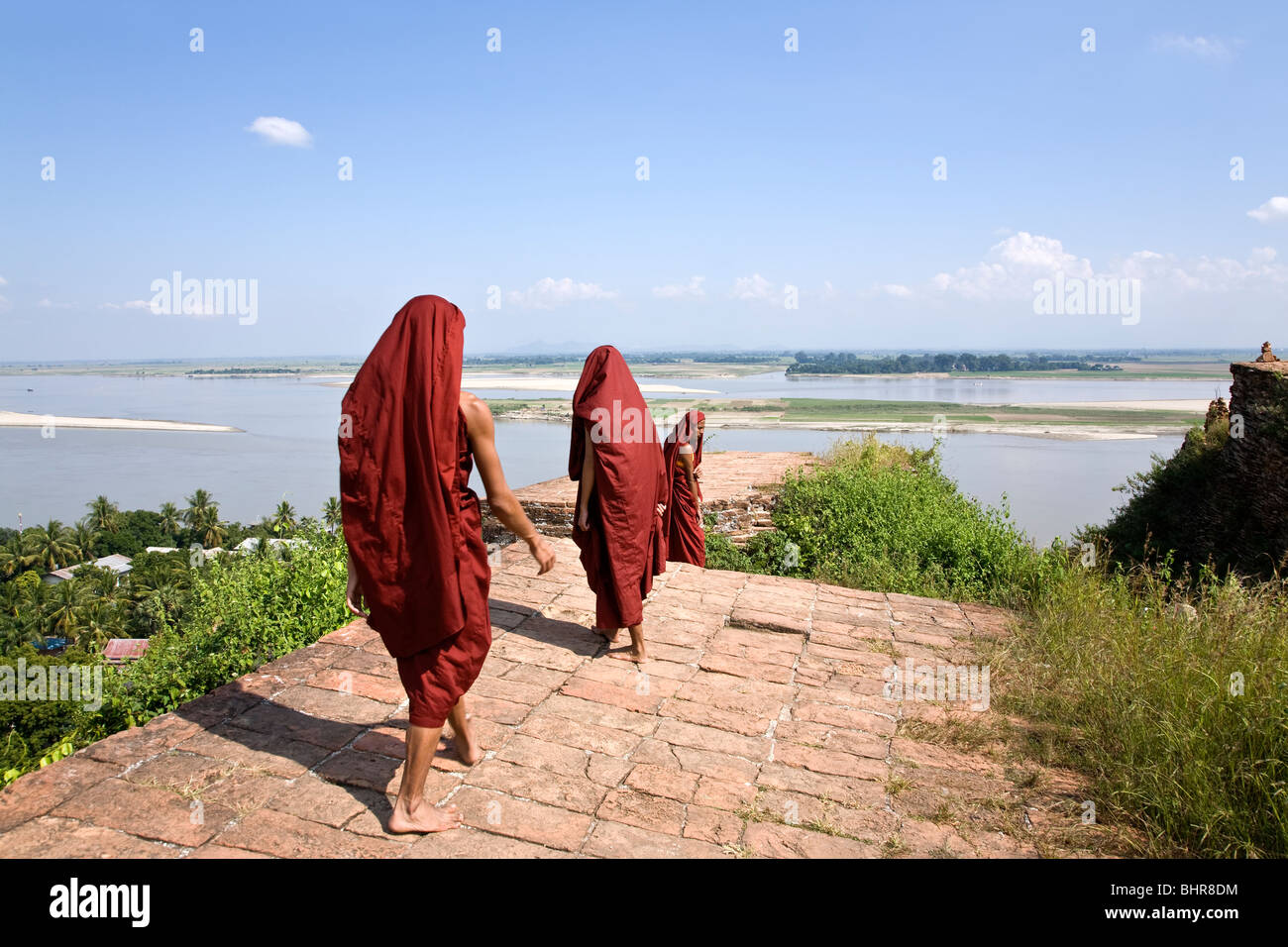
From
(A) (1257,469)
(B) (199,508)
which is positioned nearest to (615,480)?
(A) (1257,469)

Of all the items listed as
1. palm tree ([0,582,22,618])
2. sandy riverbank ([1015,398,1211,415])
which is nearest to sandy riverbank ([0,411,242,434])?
palm tree ([0,582,22,618])

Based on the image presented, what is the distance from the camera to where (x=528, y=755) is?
9.49 ft

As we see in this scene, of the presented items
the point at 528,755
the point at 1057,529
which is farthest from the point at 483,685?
the point at 1057,529

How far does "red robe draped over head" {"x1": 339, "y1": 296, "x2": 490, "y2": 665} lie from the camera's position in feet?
7.55

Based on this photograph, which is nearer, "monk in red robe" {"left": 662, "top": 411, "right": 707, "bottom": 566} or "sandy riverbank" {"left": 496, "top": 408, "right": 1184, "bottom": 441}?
"monk in red robe" {"left": 662, "top": 411, "right": 707, "bottom": 566}

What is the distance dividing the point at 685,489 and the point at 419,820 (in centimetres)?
333

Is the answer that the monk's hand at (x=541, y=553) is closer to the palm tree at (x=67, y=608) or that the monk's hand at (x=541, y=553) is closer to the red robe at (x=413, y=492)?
the red robe at (x=413, y=492)

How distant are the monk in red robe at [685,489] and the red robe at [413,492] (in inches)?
109

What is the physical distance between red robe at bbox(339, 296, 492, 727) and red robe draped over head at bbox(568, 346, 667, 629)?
4.85 feet

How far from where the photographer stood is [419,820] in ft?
7.61

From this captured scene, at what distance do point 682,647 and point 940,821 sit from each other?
1805 millimetres

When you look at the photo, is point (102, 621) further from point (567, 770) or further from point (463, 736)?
point (567, 770)

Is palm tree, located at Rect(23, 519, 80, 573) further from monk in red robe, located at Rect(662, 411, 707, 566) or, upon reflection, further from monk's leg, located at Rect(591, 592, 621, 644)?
monk's leg, located at Rect(591, 592, 621, 644)

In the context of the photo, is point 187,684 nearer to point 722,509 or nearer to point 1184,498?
point 722,509
